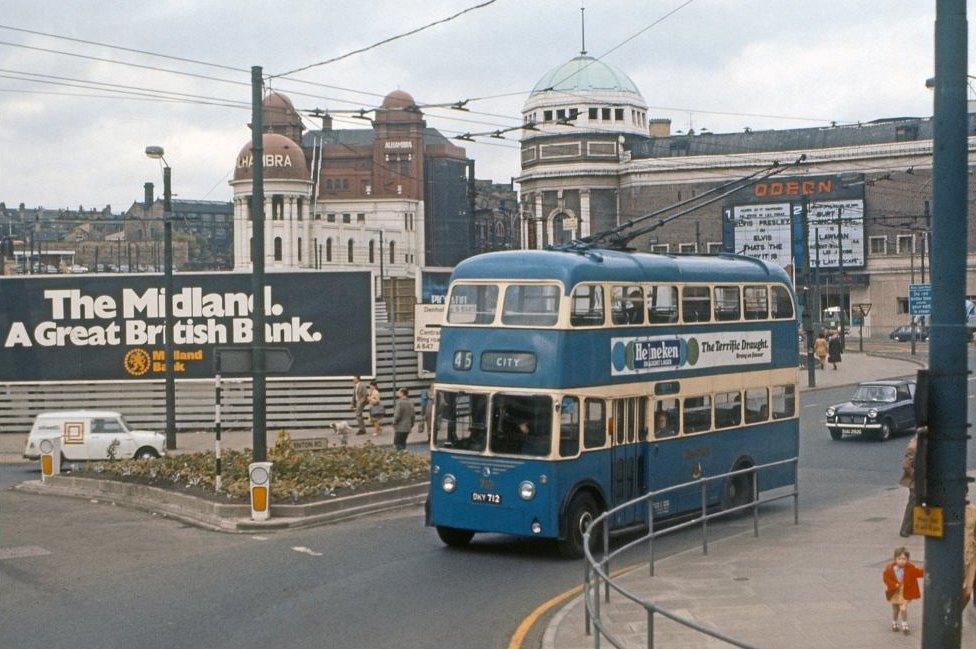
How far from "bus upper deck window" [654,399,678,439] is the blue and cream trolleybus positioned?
0.08 ft

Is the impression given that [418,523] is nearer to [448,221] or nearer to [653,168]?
[653,168]

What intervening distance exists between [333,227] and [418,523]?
378ft

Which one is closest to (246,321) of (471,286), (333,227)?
(471,286)

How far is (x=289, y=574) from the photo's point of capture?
54.2ft

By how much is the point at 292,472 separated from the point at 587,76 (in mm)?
92295

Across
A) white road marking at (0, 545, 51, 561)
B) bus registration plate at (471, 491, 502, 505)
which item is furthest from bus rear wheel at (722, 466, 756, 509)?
white road marking at (0, 545, 51, 561)

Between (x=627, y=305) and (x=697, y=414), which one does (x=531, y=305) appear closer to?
(x=627, y=305)

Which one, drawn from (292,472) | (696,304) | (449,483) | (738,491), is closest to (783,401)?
(738,491)

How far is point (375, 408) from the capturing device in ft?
130

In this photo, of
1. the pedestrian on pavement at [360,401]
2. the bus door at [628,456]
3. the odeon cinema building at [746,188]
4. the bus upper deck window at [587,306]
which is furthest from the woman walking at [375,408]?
the odeon cinema building at [746,188]

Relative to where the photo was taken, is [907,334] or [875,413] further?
[907,334]

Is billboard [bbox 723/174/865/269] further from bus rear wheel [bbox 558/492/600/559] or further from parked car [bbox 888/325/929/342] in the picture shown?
bus rear wheel [bbox 558/492/600/559]

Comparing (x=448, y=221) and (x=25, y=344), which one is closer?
(x=25, y=344)

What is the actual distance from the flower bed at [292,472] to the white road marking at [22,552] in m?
3.45
